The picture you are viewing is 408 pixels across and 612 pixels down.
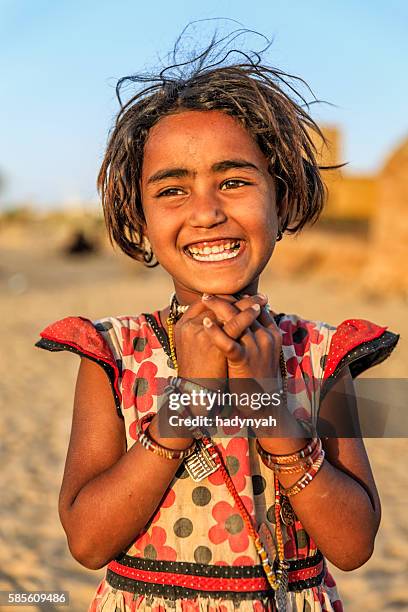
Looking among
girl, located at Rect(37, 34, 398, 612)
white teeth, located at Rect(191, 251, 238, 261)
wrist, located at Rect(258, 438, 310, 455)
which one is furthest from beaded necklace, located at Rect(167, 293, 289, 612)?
white teeth, located at Rect(191, 251, 238, 261)

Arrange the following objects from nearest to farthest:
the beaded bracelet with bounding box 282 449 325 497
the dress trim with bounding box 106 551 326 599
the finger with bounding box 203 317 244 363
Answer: the finger with bounding box 203 317 244 363 < the beaded bracelet with bounding box 282 449 325 497 < the dress trim with bounding box 106 551 326 599

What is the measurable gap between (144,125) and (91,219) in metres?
34.7

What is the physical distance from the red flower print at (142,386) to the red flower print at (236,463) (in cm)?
21

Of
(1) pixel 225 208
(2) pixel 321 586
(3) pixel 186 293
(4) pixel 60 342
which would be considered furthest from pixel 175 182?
(2) pixel 321 586

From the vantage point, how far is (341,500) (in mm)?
1581

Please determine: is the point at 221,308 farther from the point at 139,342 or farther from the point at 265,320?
the point at 139,342

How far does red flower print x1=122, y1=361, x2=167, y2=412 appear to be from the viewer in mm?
1778

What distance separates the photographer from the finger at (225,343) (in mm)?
1427

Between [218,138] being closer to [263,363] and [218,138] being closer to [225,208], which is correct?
[225,208]

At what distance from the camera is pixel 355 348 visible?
1814 millimetres

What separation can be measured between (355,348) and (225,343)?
19.9 inches

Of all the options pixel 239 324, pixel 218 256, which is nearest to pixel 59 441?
pixel 218 256

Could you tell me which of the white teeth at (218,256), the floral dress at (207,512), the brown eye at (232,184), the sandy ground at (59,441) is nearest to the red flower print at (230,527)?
the floral dress at (207,512)

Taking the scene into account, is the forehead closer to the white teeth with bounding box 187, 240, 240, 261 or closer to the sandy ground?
the white teeth with bounding box 187, 240, 240, 261
